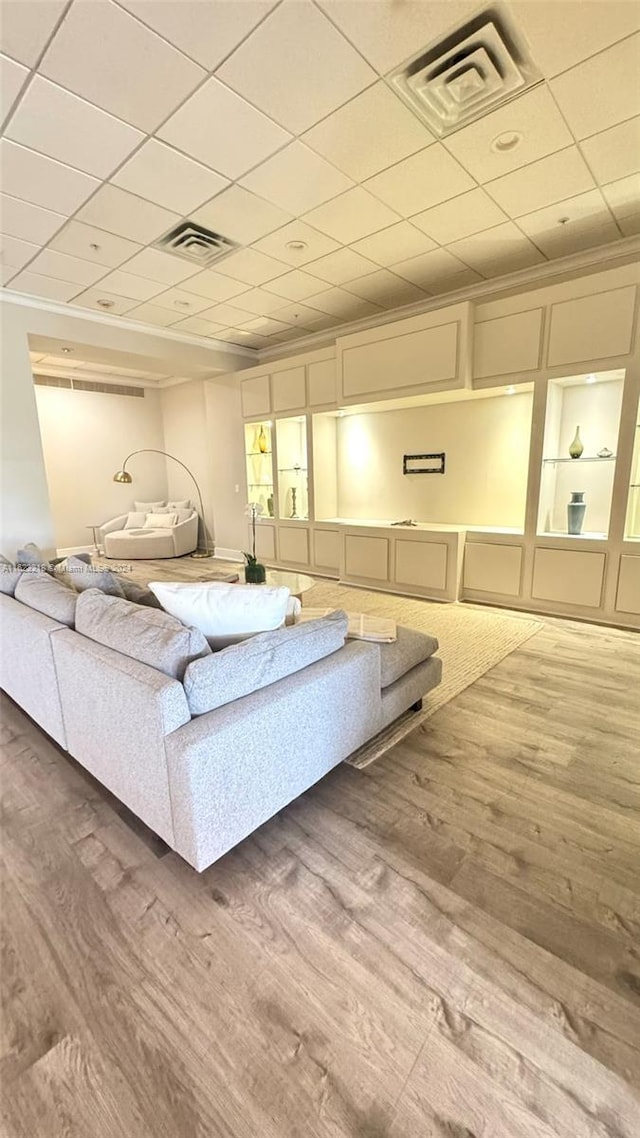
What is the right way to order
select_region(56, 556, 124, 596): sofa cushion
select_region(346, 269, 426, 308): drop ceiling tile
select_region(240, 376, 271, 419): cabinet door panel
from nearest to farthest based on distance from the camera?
select_region(56, 556, 124, 596): sofa cushion → select_region(346, 269, 426, 308): drop ceiling tile → select_region(240, 376, 271, 419): cabinet door panel

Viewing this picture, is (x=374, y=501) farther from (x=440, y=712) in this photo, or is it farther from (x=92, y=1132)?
(x=92, y=1132)

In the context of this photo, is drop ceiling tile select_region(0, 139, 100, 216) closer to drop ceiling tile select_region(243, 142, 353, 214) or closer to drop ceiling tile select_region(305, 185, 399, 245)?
drop ceiling tile select_region(243, 142, 353, 214)

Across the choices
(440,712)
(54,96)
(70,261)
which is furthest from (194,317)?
(440,712)

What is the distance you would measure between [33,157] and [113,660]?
2915 mm

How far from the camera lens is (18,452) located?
4.58m

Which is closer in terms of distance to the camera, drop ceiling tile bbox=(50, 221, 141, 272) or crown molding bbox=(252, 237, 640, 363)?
drop ceiling tile bbox=(50, 221, 141, 272)

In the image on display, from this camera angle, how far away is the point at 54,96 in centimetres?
216

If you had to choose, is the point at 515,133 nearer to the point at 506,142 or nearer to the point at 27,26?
the point at 506,142

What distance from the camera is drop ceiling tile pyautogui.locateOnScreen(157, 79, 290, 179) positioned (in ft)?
7.16

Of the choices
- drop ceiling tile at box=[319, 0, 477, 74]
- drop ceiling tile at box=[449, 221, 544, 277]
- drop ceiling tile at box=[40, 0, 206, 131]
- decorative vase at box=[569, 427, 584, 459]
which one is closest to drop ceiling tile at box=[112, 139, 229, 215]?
drop ceiling tile at box=[40, 0, 206, 131]

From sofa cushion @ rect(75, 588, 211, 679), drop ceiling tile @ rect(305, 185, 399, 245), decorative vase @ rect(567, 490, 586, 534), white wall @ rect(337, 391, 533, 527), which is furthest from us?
white wall @ rect(337, 391, 533, 527)

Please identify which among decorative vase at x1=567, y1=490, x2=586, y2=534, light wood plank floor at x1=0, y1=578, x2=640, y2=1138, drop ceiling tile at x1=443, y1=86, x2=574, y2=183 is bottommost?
light wood plank floor at x1=0, y1=578, x2=640, y2=1138

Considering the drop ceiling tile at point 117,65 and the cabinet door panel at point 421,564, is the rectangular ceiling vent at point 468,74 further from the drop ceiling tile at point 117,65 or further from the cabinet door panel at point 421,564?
the cabinet door panel at point 421,564

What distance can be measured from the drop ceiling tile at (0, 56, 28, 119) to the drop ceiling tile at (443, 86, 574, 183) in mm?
2039
